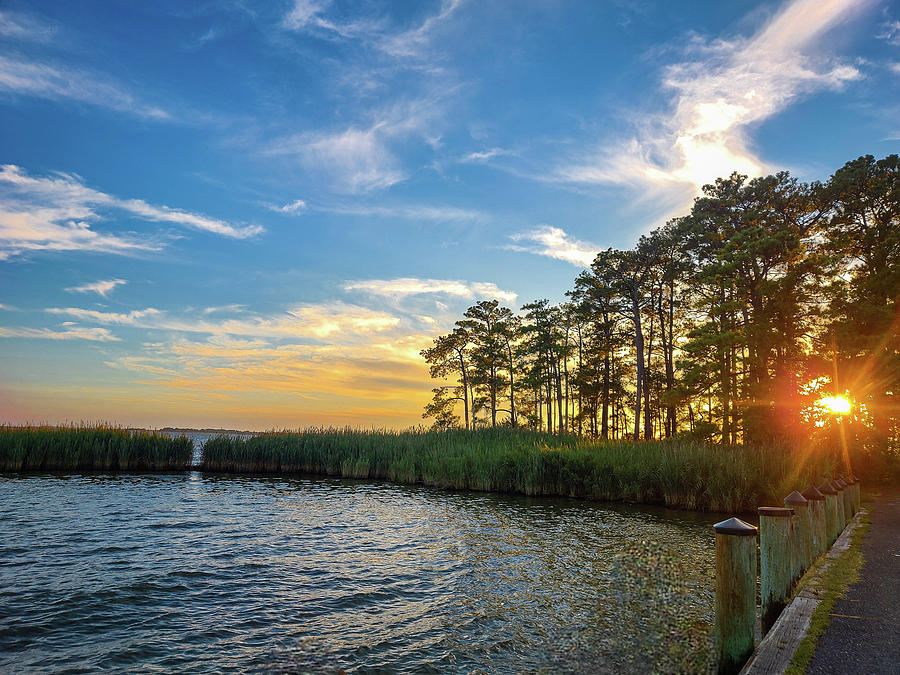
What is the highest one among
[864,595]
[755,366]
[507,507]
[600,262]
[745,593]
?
[600,262]

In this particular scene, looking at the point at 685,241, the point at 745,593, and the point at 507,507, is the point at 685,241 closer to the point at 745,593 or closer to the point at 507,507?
the point at 507,507

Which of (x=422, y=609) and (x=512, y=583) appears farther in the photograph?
(x=512, y=583)

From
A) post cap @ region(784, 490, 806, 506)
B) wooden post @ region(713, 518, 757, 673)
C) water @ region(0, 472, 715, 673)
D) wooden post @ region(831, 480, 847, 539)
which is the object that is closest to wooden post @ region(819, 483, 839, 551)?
wooden post @ region(831, 480, 847, 539)

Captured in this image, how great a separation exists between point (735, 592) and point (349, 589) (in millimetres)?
6287

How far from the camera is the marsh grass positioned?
16.9 m

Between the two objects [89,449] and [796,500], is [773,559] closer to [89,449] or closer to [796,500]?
[796,500]

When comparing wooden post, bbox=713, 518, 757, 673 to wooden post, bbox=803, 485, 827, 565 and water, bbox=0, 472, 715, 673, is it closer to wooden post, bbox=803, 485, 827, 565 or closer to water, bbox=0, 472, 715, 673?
water, bbox=0, 472, 715, 673

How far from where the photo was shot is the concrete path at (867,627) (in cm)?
399

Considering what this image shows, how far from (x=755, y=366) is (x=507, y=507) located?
51.8 ft

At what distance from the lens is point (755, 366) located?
25.0m

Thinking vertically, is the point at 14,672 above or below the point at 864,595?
below

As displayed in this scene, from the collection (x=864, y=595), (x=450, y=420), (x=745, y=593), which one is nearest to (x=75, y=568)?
(x=745, y=593)

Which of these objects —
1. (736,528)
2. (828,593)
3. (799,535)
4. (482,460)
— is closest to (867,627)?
(828,593)

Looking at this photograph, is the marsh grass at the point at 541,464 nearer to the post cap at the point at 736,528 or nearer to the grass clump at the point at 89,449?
the grass clump at the point at 89,449
